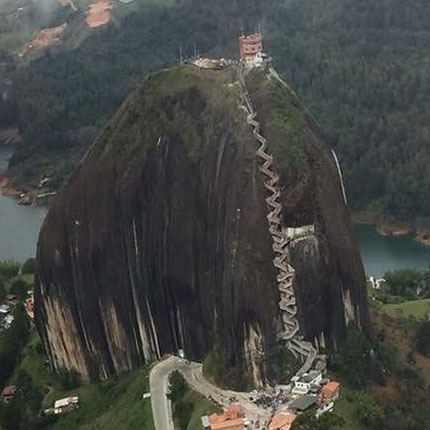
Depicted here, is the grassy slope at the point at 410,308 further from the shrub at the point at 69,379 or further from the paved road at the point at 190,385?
the shrub at the point at 69,379

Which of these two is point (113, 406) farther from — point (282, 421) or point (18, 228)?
point (18, 228)

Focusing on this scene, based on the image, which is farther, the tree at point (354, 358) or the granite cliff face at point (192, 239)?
the granite cliff face at point (192, 239)

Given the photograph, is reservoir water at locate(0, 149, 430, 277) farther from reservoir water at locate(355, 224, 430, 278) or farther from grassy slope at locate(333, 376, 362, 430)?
grassy slope at locate(333, 376, 362, 430)

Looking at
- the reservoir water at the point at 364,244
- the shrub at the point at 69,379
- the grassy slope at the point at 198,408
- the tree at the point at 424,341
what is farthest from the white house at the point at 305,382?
the reservoir water at the point at 364,244

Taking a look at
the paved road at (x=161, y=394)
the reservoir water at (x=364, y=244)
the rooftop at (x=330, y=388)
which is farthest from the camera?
the reservoir water at (x=364, y=244)

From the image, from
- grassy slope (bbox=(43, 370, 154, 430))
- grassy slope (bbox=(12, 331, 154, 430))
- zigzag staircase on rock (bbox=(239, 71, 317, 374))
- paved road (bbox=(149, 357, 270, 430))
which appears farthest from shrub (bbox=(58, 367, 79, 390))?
zigzag staircase on rock (bbox=(239, 71, 317, 374))

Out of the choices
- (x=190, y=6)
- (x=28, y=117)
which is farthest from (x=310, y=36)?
(x=28, y=117)
